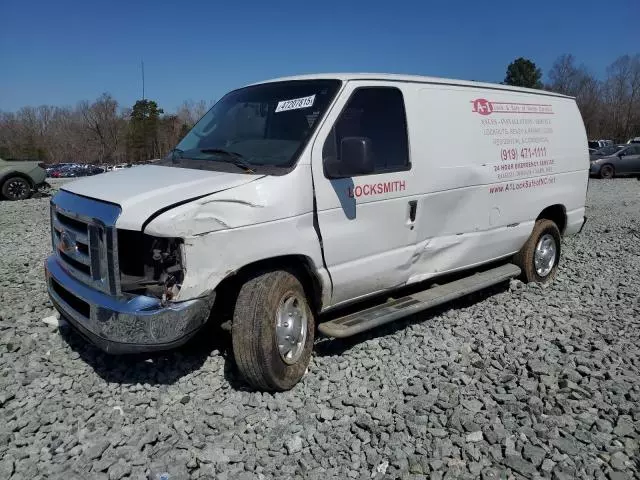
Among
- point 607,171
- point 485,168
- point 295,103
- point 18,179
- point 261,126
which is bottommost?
point 607,171

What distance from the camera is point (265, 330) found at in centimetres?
360

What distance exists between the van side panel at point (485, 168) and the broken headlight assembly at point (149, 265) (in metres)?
2.26

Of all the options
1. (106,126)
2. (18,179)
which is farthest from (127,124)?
(18,179)

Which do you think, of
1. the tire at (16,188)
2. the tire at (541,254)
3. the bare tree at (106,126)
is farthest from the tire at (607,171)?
Answer: the bare tree at (106,126)

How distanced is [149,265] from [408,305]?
2238 millimetres

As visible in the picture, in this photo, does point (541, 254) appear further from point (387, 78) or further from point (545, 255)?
point (387, 78)

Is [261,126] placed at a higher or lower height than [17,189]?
higher

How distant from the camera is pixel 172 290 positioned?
10.9 ft

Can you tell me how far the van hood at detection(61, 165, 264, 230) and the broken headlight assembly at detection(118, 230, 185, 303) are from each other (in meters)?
0.16

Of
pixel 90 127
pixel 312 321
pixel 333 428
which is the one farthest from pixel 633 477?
pixel 90 127

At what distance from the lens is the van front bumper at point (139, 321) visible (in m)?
3.29

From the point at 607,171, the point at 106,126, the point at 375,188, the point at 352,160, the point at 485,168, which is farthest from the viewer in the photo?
the point at 106,126

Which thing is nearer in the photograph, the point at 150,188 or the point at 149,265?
the point at 149,265

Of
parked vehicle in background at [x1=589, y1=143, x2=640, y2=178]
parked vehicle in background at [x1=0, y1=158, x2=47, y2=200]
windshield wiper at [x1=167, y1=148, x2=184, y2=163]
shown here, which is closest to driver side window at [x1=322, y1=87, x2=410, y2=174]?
windshield wiper at [x1=167, y1=148, x2=184, y2=163]
